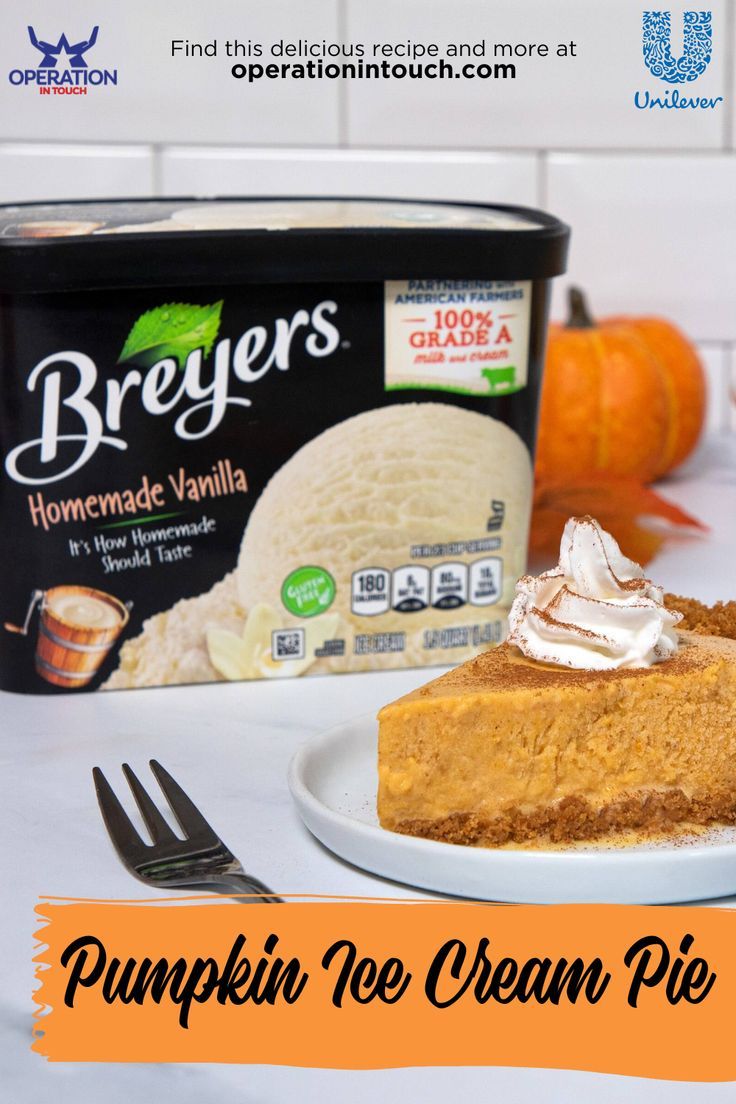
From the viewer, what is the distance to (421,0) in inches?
43.5

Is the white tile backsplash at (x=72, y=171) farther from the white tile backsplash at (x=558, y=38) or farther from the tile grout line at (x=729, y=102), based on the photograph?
the tile grout line at (x=729, y=102)

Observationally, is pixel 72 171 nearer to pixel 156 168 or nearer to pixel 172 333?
pixel 156 168

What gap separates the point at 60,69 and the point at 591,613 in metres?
0.64

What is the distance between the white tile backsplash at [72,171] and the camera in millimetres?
1530

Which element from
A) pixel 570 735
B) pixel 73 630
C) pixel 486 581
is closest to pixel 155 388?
pixel 73 630

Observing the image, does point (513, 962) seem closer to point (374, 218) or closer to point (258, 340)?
point (258, 340)

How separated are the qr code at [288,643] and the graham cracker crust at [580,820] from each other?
0.32 meters

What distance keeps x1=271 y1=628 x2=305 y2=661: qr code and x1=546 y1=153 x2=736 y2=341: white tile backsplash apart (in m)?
0.85

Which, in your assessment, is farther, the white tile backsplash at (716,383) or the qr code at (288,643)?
the white tile backsplash at (716,383)

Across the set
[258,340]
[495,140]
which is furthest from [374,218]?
[495,140]

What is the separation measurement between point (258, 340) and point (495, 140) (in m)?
0.74

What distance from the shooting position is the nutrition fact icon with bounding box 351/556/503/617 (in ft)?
3.44

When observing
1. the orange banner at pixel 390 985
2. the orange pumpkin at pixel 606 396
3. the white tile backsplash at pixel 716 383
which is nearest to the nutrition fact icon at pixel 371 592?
the orange banner at pixel 390 985

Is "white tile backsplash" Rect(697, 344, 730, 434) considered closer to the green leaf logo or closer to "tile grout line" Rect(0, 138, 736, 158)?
"tile grout line" Rect(0, 138, 736, 158)
